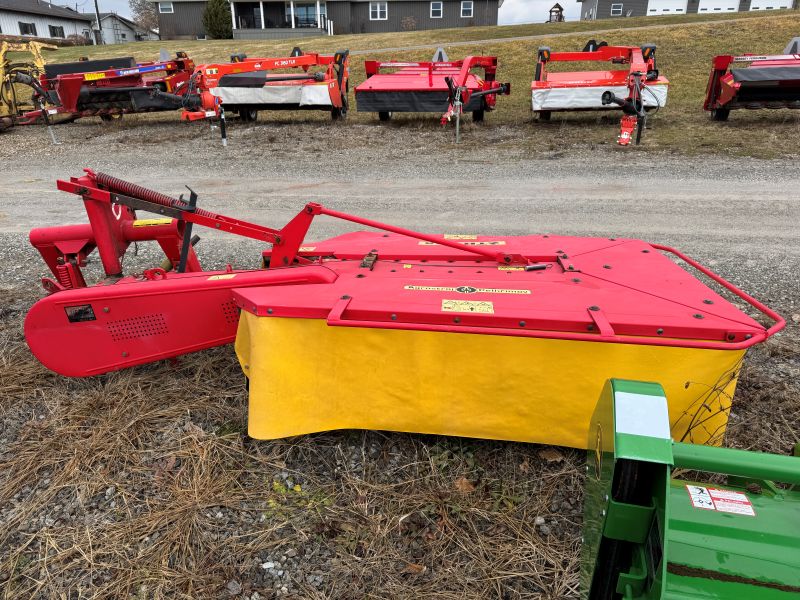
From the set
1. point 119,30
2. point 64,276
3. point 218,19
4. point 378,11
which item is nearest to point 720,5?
point 378,11

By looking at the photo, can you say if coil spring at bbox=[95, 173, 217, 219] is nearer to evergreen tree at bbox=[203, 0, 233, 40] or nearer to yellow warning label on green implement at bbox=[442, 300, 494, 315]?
yellow warning label on green implement at bbox=[442, 300, 494, 315]

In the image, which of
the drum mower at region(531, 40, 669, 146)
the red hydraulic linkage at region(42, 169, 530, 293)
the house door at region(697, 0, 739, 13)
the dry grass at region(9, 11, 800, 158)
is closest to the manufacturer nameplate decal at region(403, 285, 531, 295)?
the red hydraulic linkage at region(42, 169, 530, 293)

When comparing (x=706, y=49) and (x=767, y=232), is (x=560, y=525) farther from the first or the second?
(x=706, y=49)

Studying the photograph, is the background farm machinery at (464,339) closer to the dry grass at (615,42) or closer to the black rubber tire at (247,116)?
the dry grass at (615,42)

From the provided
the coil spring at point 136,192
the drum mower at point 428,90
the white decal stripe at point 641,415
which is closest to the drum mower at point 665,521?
the white decal stripe at point 641,415

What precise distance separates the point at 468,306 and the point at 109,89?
13.0m

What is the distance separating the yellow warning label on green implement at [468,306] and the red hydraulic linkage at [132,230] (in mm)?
713

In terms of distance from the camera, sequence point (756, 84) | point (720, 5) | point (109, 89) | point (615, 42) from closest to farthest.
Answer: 1. point (756, 84)
2. point (109, 89)
3. point (615, 42)
4. point (720, 5)

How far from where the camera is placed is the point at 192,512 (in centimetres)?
238

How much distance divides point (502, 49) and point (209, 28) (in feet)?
74.3

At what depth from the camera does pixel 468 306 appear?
8.01 feet

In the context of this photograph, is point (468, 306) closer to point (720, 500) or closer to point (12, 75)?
point (720, 500)

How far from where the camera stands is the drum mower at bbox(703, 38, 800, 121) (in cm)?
1041

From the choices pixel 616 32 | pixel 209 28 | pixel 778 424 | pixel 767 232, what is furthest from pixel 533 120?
pixel 209 28
